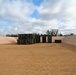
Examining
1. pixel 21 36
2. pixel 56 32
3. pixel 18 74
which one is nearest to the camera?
pixel 18 74

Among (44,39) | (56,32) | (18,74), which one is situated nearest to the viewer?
(18,74)

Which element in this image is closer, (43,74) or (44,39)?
(43,74)

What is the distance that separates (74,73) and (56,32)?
80369mm

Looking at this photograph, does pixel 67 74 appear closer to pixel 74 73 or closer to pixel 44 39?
pixel 74 73

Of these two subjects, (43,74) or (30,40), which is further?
(30,40)

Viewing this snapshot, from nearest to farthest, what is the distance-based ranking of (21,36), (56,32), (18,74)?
(18,74), (21,36), (56,32)

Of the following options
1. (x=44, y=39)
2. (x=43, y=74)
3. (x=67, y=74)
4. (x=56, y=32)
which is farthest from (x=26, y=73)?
(x=56, y=32)

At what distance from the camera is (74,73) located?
6.10 metres

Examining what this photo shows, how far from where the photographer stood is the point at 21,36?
3531 cm

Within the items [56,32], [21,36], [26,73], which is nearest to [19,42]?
[21,36]

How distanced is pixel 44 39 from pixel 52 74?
130 ft

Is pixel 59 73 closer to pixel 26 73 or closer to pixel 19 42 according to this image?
pixel 26 73

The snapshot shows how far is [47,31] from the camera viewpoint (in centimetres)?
9044

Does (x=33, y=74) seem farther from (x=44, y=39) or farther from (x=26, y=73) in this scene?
(x=44, y=39)
